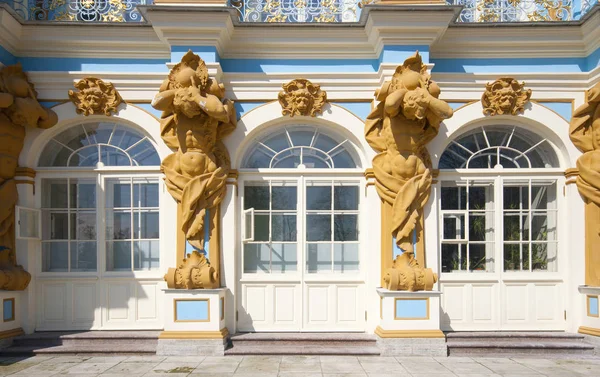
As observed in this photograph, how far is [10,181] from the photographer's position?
627 centimetres

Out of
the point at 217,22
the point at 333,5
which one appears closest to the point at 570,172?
the point at 333,5

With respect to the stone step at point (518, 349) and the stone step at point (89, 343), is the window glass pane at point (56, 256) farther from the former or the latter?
the stone step at point (518, 349)

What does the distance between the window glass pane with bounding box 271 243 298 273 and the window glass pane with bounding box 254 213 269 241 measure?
0.18 meters

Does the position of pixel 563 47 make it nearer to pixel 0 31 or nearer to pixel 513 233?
pixel 513 233

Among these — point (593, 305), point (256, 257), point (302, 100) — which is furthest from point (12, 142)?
Answer: point (593, 305)

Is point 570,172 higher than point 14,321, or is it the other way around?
point 570,172

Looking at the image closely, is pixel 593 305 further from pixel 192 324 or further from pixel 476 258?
pixel 192 324

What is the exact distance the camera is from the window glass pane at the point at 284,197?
261 inches

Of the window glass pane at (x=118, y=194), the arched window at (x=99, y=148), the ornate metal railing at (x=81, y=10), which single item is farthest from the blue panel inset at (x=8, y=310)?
the ornate metal railing at (x=81, y=10)

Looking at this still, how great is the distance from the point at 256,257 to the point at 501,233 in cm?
327

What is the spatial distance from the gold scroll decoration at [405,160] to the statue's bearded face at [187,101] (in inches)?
87.9

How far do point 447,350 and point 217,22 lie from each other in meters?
4.89

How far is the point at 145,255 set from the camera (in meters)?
6.61

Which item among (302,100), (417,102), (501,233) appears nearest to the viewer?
(417,102)
